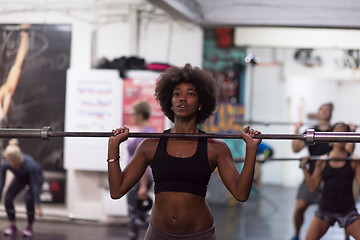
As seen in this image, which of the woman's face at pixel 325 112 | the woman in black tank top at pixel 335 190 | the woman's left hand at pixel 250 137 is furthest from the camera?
the woman's face at pixel 325 112

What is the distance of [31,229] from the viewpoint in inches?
269

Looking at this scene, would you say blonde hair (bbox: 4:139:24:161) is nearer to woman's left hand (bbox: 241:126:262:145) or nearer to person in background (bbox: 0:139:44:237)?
person in background (bbox: 0:139:44:237)

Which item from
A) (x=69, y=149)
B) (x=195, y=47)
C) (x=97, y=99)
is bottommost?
(x=69, y=149)

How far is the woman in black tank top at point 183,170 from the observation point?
300 cm

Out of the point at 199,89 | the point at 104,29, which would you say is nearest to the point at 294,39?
the point at 104,29

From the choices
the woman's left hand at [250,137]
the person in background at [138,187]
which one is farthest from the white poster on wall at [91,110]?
the woman's left hand at [250,137]

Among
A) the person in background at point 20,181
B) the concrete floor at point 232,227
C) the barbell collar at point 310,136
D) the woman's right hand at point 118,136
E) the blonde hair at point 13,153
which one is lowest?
the concrete floor at point 232,227

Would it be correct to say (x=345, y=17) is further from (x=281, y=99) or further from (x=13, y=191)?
(x=281, y=99)

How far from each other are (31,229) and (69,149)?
106 cm

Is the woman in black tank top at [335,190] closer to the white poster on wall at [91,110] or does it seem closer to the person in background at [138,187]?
the person in background at [138,187]

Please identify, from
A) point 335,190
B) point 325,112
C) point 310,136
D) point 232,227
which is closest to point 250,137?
point 310,136

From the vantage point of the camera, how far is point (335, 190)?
4828 millimetres

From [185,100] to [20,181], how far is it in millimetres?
4210

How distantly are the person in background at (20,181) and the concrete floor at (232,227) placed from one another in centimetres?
Answer: 11
